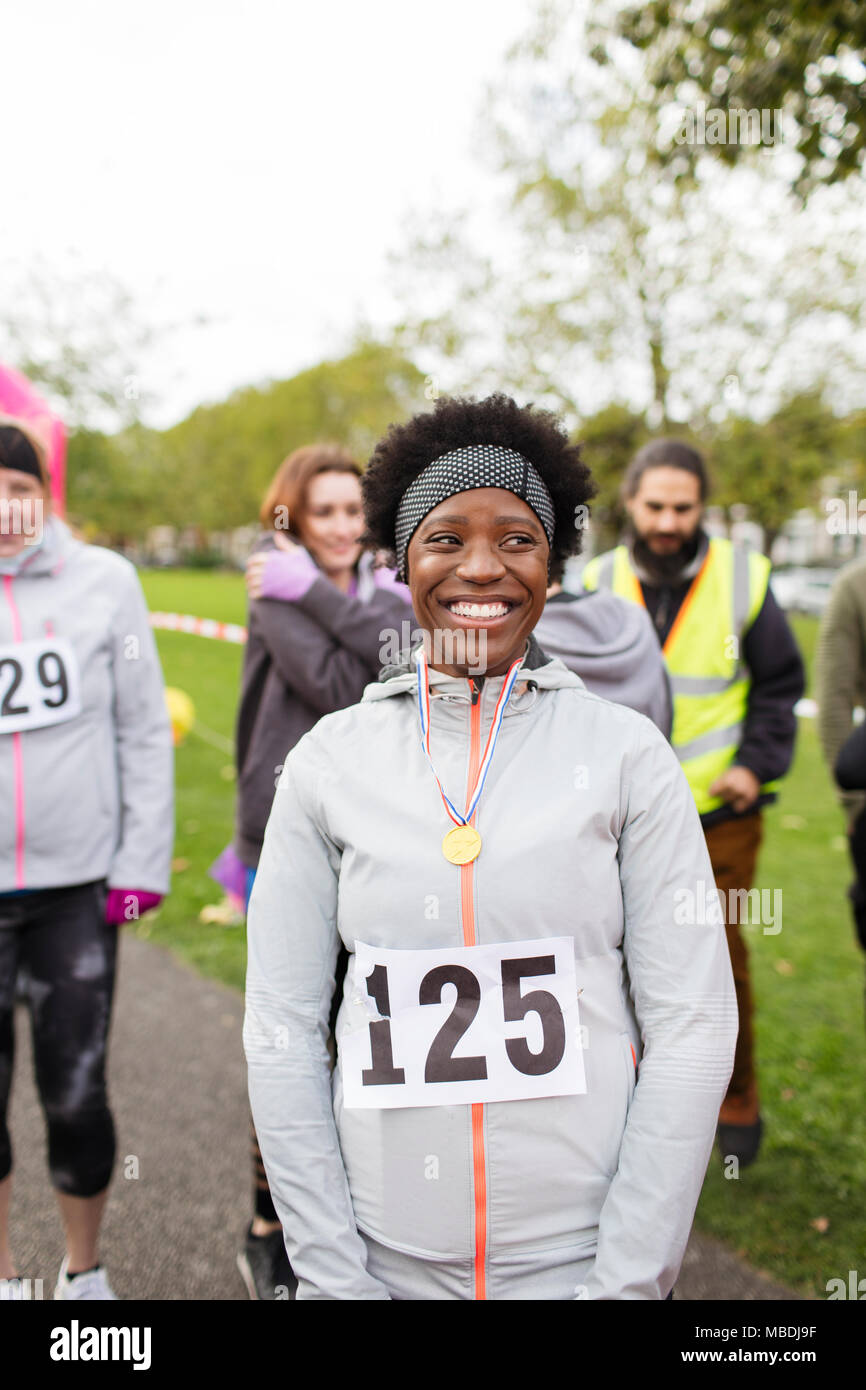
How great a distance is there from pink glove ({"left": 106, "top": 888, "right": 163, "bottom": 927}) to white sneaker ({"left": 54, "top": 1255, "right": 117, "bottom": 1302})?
94cm

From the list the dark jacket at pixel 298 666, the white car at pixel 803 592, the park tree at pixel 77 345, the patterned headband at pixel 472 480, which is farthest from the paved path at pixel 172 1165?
the white car at pixel 803 592

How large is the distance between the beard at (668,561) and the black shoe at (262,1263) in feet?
7.33

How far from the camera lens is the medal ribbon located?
161 centimetres

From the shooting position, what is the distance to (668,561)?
10.5ft

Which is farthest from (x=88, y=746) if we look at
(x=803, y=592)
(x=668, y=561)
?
(x=803, y=592)

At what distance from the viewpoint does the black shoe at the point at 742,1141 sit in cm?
341

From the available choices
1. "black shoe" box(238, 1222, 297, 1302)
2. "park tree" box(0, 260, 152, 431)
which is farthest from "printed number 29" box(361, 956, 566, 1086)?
"park tree" box(0, 260, 152, 431)

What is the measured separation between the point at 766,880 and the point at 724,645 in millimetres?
3809

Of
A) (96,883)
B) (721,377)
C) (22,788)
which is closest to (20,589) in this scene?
(22,788)

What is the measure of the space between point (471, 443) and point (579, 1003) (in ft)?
3.23

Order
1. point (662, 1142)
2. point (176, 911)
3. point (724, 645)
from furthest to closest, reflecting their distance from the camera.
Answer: point (176, 911) < point (724, 645) < point (662, 1142)
